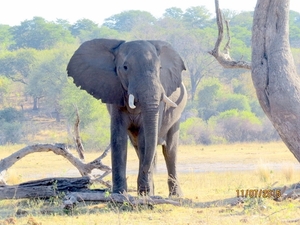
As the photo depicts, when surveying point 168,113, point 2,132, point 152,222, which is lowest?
point 2,132

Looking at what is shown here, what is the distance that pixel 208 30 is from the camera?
174 ft

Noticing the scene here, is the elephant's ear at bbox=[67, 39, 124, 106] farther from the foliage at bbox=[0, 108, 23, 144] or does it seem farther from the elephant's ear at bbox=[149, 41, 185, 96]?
→ the foliage at bbox=[0, 108, 23, 144]

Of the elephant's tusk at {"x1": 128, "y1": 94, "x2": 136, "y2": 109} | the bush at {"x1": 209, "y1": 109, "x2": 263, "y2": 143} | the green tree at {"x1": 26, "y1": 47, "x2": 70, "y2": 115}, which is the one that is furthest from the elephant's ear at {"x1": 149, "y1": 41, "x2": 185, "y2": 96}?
the green tree at {"x1": 26, "y1": 47, "x2": 70, "y2": 115}

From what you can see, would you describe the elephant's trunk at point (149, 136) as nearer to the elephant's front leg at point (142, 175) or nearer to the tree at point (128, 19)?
the elephant's front leg at point (142, 175)

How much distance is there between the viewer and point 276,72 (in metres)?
Answer: 9.24

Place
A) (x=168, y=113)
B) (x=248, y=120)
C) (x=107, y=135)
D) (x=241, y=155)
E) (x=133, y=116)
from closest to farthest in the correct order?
(x=133, y=116), (x=168, y=113), (x=241, y=155), (x=107, y=135), (x=248, y=120)

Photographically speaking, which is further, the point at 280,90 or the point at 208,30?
the point at 208,30

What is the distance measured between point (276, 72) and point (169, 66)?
202 centimetres

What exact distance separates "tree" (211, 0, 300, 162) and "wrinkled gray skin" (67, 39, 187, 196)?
1227 mm

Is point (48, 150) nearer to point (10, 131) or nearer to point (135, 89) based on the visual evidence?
point (135, 89)

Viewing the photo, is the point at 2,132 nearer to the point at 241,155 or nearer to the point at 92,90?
the point at 241,155

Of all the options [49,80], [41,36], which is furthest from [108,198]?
[41,36]

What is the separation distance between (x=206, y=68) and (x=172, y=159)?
116 ft

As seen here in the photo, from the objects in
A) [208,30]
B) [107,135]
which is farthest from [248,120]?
[208,30]
